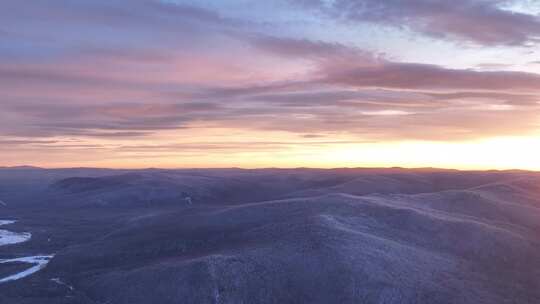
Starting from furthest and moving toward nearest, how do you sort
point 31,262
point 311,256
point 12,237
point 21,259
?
point 12,237 < point 21,259 < point 31,262 < point 311,256

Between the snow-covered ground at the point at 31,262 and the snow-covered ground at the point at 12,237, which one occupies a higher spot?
the snow-covered ground at the point at 12,237

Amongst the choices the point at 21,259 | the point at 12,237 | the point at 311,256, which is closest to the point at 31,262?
the point at 21,259

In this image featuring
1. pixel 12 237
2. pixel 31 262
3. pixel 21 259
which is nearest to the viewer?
pixel 31 262

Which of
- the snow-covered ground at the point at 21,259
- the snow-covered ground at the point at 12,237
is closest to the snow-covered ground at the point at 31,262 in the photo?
the snow-covered ground at the point at 21,259

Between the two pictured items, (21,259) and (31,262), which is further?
Answer: (21,259)

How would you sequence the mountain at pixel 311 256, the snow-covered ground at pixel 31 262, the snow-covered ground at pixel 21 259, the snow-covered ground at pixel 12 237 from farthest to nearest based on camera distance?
the snow-covered ground at pixel 12 237 < the snow-covered ground at pixel 21 259 < the snow-covered ground at pixel 31 262 < the mountain at pixel 311 256

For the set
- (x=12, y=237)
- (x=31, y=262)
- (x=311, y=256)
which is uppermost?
(x=311, y=256)

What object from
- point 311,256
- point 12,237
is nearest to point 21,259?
point 12,237

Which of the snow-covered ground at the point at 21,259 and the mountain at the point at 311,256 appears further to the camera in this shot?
the snow-covered ground at the point at 21,259

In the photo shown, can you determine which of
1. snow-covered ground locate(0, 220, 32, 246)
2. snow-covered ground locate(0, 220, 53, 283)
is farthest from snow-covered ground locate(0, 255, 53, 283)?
snow-covered ground locate(0, 220, 32, 246)

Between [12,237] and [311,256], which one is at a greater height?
[311,256]

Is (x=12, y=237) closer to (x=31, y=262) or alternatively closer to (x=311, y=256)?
(x=31, y=262)

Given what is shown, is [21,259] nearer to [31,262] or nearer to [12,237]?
[31,262]

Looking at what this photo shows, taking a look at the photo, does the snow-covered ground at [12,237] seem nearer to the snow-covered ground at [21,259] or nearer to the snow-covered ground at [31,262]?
the snow-covered ground at [21,259]
